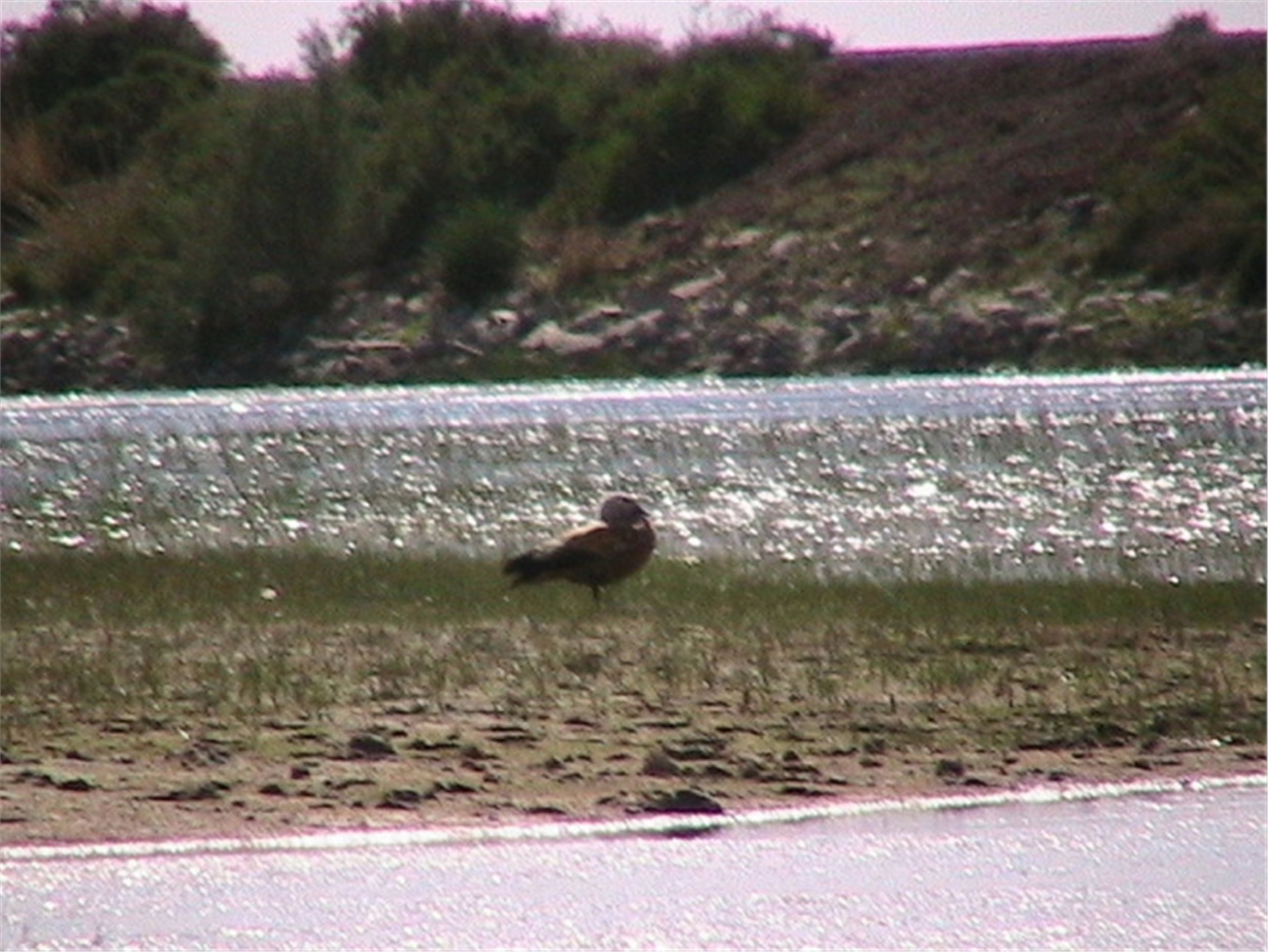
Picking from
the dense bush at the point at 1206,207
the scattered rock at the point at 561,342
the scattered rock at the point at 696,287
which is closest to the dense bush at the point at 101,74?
the scattered rock at the point at 561,342

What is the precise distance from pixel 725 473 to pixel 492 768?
15.2 metres

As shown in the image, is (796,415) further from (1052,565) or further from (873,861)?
(873,861)

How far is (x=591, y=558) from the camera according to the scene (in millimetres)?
15828

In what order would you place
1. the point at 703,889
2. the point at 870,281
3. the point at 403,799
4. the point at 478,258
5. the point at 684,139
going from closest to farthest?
the point at 703,889 < the point at 403,799 < the point at 870,281 < the point at 478,258 < the point at 684,139

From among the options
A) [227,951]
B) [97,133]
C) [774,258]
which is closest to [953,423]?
[774,258]

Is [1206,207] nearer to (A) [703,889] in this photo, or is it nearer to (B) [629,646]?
(B) [629,646]

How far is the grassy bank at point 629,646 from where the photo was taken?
11.9m

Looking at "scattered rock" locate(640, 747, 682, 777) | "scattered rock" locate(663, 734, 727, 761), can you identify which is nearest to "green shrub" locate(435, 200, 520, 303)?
"scattered rock" locate(663, 734, 727, 761)

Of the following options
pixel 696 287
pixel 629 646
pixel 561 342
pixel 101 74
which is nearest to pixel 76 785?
pixel 629 646

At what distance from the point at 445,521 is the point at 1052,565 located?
15.5ft

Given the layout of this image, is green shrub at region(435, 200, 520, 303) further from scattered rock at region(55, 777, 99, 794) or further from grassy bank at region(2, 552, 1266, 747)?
scattered rock at region(55, 777, 99, 794)

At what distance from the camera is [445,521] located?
21297mm

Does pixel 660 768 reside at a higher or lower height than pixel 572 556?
lower

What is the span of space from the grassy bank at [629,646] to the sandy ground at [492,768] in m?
0.19
